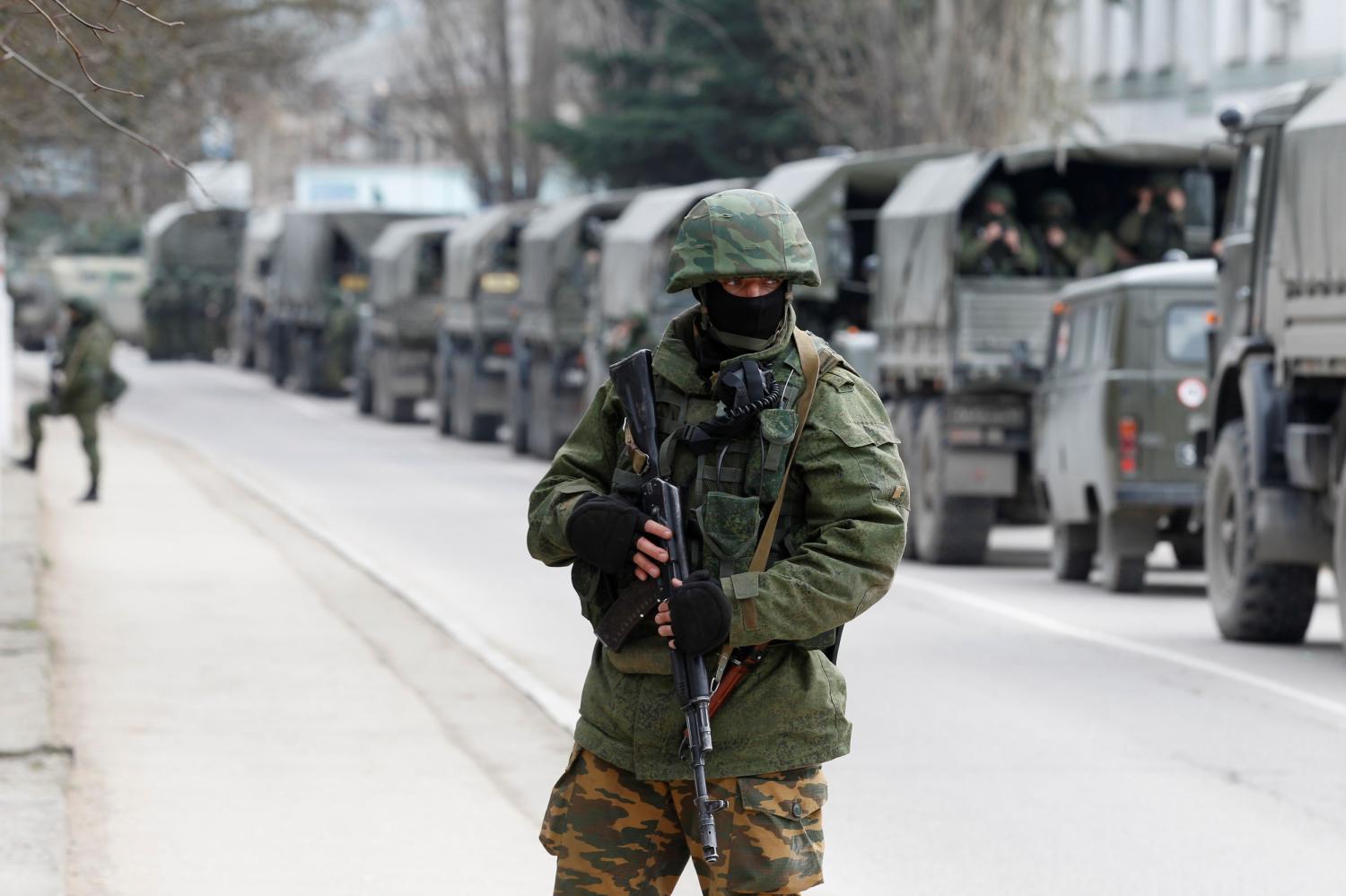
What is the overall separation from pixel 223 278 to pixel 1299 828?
172ft

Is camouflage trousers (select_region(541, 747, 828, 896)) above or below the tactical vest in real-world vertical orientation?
below

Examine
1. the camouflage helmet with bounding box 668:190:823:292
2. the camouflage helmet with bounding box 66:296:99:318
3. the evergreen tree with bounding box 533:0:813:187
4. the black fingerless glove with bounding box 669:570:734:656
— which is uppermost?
the evergreen tree with bounding box 533:0:813:187

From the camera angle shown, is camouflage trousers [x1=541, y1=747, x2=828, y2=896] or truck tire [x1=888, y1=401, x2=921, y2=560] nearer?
camouflage trousers [x1=541, y1=747, x2=828, y2=896]

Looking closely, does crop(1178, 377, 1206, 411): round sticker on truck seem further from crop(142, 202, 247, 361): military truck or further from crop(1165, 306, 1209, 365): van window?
crop(142, 202, 247, 361): military truck

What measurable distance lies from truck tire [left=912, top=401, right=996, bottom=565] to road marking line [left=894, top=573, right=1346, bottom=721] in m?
1.02

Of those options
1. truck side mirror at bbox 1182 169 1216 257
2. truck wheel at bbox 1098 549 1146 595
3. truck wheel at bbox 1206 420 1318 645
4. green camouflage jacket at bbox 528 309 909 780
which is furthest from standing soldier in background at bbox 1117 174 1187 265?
green camouflage jacket at bbox 528 309 909 780

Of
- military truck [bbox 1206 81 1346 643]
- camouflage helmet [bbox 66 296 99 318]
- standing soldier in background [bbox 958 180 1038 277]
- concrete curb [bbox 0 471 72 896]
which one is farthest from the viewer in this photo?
camouflage helmet [bbox 66 296 99 318]

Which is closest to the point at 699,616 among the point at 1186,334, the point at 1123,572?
the point at 1186,334

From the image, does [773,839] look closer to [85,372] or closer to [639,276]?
[85,372]

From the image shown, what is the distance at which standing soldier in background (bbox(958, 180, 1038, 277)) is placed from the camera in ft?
65.5

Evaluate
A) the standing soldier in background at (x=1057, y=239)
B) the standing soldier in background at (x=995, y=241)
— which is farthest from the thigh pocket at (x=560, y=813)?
the standing soldier in background at (x=1057, y=239)

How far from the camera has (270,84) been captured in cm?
2717

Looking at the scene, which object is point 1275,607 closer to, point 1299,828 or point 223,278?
point 1299,828

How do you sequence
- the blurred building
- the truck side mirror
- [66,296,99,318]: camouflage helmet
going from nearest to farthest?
the truck side mirror
[66,296,99,318]: camouflage helmet
the blurred building
